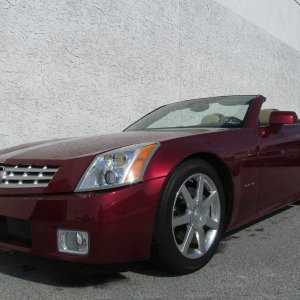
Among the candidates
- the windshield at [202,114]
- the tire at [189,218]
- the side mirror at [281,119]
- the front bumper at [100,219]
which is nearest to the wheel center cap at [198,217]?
the tire at [189,218]

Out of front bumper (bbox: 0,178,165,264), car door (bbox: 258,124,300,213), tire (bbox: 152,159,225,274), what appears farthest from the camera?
car door (bbox: 258,124,300,213)

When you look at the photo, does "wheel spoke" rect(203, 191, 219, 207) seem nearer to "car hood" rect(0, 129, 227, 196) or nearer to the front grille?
"car hood" rect(0, 129, 227, 196)

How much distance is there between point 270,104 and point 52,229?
11657 millimetres

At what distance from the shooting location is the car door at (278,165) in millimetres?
3732

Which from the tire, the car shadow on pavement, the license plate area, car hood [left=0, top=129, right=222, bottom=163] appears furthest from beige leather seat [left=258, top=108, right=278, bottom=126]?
the license plate area

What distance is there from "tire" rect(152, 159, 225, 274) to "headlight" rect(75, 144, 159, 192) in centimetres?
21

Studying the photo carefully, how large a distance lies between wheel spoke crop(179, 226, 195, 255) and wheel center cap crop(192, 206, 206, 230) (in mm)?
47

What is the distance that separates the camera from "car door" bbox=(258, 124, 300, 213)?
373 centimetres

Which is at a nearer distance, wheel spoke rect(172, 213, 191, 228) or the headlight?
the headlight

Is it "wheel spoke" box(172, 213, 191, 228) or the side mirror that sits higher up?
the side mirror

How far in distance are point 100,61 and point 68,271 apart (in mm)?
4301

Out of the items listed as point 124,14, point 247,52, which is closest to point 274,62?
point 247,52

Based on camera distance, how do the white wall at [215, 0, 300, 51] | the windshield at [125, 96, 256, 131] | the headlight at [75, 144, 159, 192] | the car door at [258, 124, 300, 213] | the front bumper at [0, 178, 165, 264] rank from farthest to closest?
the white wall at [215, 0, 300, 51]
the windshield at [125, 96, 256, 131]
the car door at [258, 124, 300, 213]
the headlight at [75, 144, 159, 192]
the front bumper at [0, 178, 165, 264]

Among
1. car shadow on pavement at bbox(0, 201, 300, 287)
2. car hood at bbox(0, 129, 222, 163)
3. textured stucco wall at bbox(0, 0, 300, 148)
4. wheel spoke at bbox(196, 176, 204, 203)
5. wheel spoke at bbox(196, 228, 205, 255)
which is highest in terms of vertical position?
textured stucco wall at bbox(0, 0, 300, 148)
